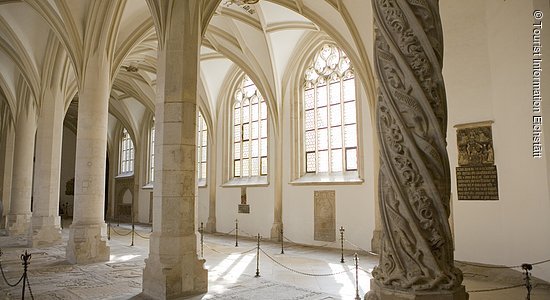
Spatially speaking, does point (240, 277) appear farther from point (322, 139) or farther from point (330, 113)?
point (330, 113)

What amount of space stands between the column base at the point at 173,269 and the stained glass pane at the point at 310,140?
7761 mm

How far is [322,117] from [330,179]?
6.98ft

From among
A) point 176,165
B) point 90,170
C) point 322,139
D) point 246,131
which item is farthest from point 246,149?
point 176,165

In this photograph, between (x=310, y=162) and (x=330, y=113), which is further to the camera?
(x=310, y=162)

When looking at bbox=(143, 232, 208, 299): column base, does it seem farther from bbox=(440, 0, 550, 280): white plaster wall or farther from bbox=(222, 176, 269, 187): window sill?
bbox=(222, 176, 269, 187): window sill

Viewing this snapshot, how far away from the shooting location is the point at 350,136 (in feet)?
40.2

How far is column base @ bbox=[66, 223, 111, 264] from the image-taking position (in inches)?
341

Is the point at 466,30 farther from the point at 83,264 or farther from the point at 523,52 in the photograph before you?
the point at 83,264

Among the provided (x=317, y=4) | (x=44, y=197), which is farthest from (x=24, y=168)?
(x=317, y=4)

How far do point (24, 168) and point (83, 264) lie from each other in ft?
27.3

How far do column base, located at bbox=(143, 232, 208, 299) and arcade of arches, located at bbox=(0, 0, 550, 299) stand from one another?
0.09 feet

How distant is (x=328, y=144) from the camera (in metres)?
12.9

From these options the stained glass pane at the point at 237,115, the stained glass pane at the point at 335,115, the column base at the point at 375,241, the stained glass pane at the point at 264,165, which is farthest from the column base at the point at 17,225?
the column base at the point at 375,241

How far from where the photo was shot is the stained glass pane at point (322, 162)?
12930 millimetres
